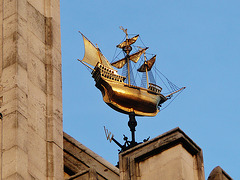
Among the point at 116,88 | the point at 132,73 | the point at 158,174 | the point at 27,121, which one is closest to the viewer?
the point at 158,174

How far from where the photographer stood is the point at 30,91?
24047mm

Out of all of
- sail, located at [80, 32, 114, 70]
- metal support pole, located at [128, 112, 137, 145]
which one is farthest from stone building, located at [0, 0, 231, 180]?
sail, located at [80, 32, 114, 70]

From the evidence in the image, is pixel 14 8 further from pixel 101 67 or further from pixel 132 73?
pixel 132 73

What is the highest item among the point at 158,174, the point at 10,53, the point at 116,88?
the point at 116,88

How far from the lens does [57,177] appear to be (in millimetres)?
23375

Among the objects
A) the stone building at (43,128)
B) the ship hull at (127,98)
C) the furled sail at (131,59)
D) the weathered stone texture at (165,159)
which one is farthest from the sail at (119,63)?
the weathered stone texture at (165,159)

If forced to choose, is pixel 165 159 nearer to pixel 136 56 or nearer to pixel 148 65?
pixel 136 56

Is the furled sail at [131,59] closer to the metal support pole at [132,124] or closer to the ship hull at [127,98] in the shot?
the ship hull at [127,98]

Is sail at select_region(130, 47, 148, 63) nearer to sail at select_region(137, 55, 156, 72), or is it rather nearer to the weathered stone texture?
sail at select_region(137, 55, 156, 72)

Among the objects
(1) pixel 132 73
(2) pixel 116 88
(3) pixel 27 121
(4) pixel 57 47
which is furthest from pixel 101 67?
(3) pixel 27 121

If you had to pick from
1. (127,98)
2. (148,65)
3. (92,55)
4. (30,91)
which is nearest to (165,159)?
(30,91)

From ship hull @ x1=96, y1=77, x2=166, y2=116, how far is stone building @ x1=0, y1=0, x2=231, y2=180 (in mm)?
8200

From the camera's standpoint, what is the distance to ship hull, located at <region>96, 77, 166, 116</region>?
3559 centimetres

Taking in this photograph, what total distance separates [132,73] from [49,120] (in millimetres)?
20564
